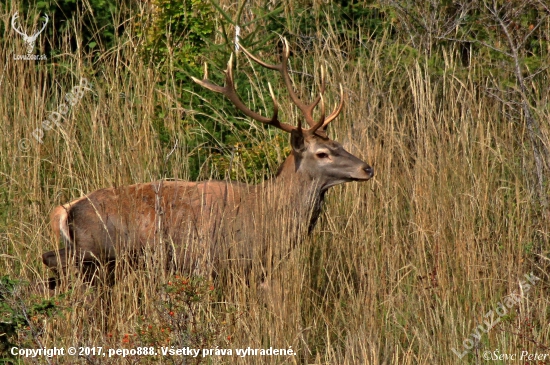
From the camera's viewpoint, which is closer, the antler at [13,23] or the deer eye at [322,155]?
the deer eye at [322,155]

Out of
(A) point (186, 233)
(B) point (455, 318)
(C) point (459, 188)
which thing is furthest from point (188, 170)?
(B) point (455, 318)

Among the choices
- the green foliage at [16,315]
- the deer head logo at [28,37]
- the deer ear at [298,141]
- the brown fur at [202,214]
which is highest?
the deer head logo at [28,37]

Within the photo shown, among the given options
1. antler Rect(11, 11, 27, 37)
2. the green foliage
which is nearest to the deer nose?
the green foliage

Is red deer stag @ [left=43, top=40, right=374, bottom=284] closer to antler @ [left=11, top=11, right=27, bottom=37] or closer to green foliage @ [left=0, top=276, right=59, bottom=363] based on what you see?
green foliage @ [left=0, top=276, right=59, bottom=363]

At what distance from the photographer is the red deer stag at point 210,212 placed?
606cm

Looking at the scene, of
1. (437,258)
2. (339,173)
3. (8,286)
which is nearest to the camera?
(8,286)

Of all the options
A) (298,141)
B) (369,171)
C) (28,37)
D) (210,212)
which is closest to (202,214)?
(210,212)

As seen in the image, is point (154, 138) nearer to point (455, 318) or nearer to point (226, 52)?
point (226, 52)

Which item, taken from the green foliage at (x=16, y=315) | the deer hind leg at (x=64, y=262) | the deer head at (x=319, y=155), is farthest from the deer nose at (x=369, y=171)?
the green foliage at (x=16, y=315)

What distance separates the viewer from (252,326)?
536 cm

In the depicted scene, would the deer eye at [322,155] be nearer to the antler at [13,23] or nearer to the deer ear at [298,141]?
the deer ear at [298,141]

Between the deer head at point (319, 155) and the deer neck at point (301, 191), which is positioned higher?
the deer head at point (319, 155)

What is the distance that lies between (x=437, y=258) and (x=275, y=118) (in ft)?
5.09

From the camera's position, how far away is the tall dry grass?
5.23 meters
